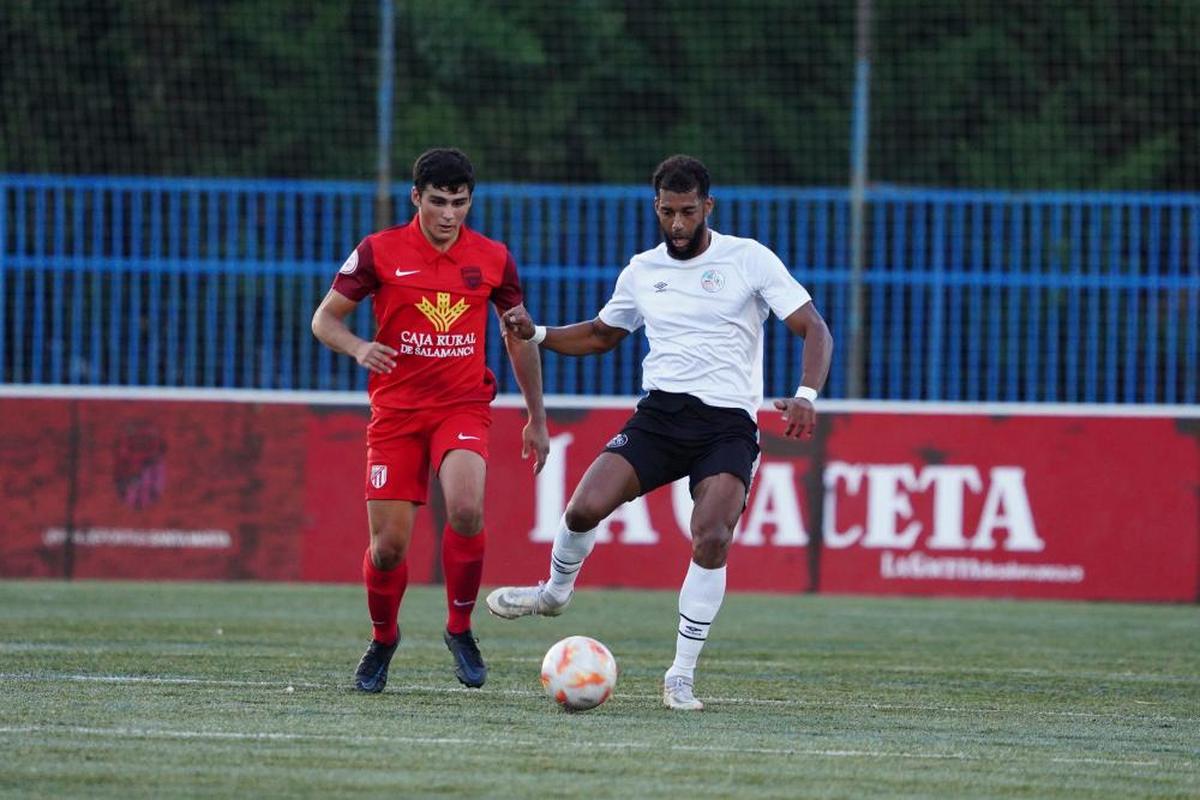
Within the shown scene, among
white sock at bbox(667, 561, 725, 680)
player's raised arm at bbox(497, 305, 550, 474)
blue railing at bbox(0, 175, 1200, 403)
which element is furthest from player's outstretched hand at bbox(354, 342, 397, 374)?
blue railing at bbox(0, 175, 1200, 403)

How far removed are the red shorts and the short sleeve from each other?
2.58 feet

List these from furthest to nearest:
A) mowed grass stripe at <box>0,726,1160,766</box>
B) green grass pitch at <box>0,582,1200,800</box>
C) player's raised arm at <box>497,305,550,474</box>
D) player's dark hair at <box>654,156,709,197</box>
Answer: player's raised arm at <box>497,305,550,474</box>, player's dark hair at <box>654,156,709,197</box>, mowed grass stripe at <box>0,726,1160,766</box>, green grass pitch at <box>0,582,1200,800</box>

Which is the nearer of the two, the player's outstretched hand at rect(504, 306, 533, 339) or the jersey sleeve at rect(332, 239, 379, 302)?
the jersey sleeve at rect(332, 239, 379, 302)

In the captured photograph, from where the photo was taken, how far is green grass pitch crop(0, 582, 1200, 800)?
5.95 m

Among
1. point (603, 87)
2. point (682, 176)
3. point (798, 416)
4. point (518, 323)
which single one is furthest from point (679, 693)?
point (603, 87)

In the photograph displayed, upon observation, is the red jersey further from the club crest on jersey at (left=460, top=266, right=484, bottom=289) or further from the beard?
the beard

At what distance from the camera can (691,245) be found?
8.26 meters

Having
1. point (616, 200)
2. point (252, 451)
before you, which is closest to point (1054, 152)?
point (616, 200)

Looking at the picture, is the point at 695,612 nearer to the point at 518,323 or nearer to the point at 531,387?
the point at 531,387

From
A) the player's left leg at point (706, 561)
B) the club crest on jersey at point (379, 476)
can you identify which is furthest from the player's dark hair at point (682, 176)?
the club crest on jersey at point (379, 476)

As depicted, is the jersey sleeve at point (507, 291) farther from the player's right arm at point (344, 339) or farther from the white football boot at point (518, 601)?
the white football boot at point (518, 601)

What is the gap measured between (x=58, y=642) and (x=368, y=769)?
455 cm

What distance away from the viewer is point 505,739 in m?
6.70

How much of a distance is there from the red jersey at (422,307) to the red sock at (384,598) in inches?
25.5
